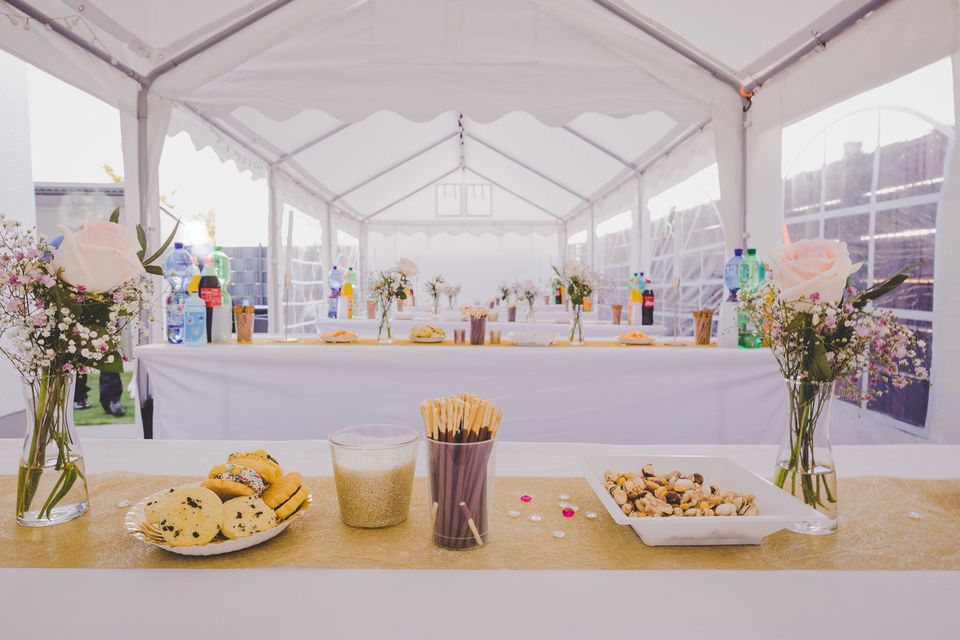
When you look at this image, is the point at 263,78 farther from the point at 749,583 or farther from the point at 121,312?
the point at 749,583

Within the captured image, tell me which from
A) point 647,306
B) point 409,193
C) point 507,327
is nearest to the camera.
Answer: point 647,306

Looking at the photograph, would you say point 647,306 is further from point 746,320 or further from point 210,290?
point 210,290

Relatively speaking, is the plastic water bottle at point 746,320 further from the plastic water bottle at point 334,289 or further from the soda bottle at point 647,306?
the plastic water bottle at point 334,289

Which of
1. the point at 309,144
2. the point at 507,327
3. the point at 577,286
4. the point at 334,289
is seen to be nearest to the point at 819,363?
the point at 577,286

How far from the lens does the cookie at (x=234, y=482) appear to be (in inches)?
23.1

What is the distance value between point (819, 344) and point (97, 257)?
792mm

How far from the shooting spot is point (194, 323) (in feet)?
7.73

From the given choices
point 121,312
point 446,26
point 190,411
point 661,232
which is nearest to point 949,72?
point 446,26

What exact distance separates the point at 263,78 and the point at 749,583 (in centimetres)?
313

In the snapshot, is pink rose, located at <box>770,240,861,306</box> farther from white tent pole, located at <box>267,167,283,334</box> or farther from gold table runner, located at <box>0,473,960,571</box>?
white tent pole, located at <box>267,167,283,334</box>

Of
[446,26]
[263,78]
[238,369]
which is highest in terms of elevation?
[446,26]

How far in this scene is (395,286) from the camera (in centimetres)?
272

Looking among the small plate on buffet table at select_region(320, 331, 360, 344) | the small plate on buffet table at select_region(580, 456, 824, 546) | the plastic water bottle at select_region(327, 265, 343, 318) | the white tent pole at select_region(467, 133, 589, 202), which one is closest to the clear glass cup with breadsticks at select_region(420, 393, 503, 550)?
the small plate on buffet table at select_region(580, 456, 824, 546)

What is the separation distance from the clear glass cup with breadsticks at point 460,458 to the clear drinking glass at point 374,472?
6cm
